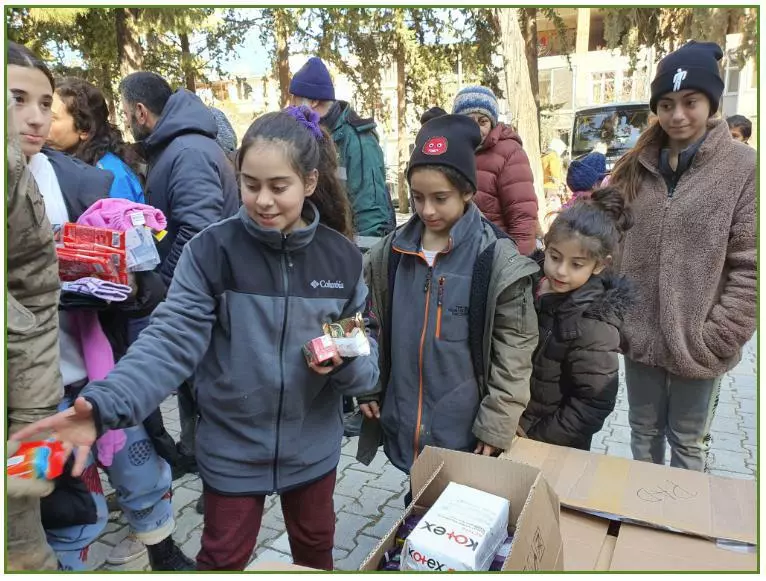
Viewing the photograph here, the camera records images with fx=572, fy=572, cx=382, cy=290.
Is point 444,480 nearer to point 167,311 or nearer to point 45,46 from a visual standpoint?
point 167,311

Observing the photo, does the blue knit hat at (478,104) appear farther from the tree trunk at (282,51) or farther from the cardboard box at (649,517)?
the tree trunk at (282,51)

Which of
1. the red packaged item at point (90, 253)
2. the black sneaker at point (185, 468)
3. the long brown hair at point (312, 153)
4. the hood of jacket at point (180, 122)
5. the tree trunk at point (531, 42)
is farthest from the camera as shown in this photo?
the tree trunk at point (531, 42)

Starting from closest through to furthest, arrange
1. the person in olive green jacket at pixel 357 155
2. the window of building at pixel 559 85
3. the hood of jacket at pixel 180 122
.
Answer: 1. the hood of jacket at pixel 180 122
2. the person in olive green jacket at pixel 357 155
3. the window of building at pixel 559 85

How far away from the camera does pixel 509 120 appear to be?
310 inches

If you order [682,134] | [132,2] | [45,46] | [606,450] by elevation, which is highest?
[45,46]

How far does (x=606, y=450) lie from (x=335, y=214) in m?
2.62

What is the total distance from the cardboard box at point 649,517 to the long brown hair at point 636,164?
3.83 ft

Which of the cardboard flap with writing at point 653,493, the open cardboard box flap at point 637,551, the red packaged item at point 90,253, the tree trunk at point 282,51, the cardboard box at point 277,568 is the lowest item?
the open cardboard box flap at point 637,551

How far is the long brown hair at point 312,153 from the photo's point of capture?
1627 mm

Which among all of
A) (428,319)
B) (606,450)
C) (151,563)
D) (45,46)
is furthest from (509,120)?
(45,46)

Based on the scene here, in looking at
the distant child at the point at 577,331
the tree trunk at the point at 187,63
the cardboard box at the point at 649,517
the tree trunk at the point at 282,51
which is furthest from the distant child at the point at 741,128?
the tree trunk at the point at 187,63

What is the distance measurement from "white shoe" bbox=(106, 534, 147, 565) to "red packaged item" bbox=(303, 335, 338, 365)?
1586 millimetres

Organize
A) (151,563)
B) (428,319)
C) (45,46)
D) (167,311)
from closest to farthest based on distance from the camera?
(167,311), (428,319), (151,563), (45,46)

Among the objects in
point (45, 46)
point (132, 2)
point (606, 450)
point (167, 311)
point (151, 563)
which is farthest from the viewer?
point (45, 46)
